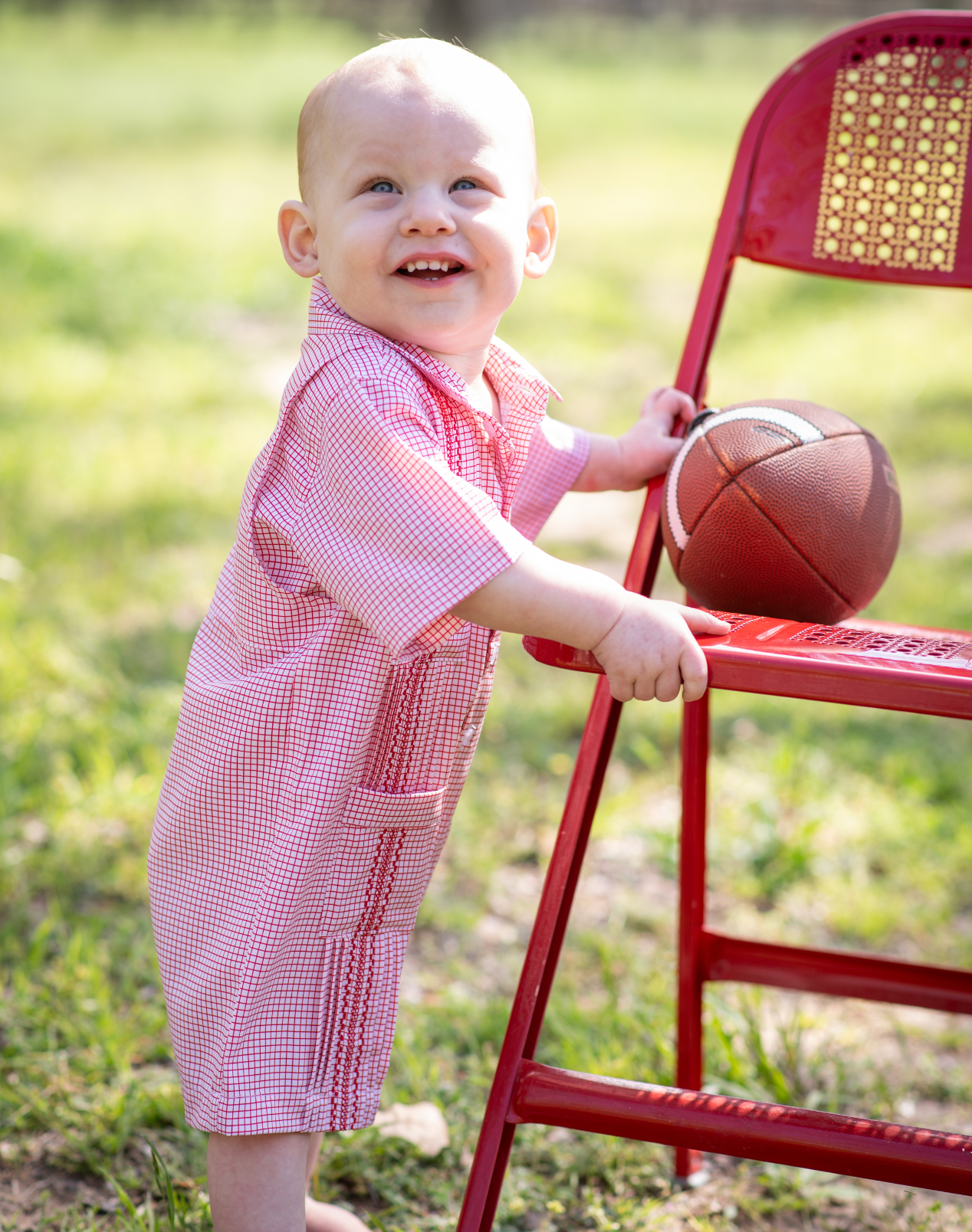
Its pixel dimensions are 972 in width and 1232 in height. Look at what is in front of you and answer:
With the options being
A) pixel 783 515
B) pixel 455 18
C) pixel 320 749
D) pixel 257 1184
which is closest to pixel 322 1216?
pixel 257 1184

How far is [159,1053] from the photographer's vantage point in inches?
76.9

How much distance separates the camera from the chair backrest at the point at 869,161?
5.53ft

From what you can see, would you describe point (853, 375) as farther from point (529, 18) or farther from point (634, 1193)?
point (529, 18)

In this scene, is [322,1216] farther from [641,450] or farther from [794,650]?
[641,450]

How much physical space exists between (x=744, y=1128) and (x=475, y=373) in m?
0.84

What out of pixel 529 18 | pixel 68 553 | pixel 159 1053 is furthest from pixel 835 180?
pixel 529 18

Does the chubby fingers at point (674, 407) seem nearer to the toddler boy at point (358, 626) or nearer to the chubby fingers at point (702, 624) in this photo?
the toddler boy at point (358, 626)

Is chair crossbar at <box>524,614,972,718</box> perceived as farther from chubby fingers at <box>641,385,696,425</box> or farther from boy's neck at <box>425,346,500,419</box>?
chubby fingers at <box>641,385,696,425</box>

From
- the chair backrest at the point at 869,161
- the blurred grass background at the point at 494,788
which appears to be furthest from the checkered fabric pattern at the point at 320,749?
the chair backrest at the point at 869,161

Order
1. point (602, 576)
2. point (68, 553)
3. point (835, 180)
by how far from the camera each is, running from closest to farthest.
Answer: point (602, 576)
point (835, 180)
point (68, 553)

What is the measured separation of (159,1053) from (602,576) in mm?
1115

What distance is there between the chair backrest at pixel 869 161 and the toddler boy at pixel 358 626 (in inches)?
14.7

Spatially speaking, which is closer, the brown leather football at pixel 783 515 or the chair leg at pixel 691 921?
the brown leather football at pixel 783 515

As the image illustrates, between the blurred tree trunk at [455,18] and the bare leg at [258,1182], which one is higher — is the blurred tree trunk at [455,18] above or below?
above
